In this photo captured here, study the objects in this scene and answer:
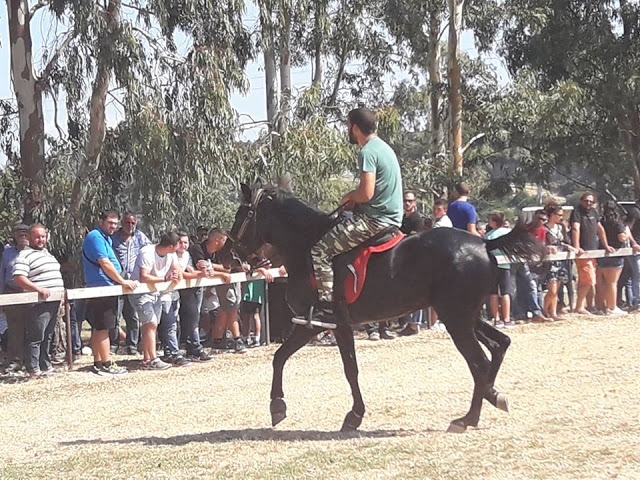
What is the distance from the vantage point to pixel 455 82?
91.0 feet

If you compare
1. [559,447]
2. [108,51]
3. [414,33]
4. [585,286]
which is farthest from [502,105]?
[559,447]

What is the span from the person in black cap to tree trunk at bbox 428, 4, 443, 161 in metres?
17.1

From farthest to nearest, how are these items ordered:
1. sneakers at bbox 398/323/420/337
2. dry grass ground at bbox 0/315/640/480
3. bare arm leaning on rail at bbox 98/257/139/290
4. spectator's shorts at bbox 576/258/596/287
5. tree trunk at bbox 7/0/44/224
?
tree trunk at bbox 7/0/44/224 → spectator's shorts at bbox 576/258/596/287 → sneakers at bbox 398/323/420/337 → bare arm leaning on rail at bbox 98/257/139/290 → dry grass ground at bbox 0/315/640/480

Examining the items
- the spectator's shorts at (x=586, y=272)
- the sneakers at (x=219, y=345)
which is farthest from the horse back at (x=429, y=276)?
the spectator's shorts at (x=586, y=272)

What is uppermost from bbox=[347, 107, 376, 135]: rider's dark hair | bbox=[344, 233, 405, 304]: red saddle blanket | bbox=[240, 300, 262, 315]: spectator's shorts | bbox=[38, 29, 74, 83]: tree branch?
bbox=[38, 29, 74, 83]: tree branch

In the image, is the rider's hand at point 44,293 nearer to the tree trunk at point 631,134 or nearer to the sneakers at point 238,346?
the sneakers at point 238,346

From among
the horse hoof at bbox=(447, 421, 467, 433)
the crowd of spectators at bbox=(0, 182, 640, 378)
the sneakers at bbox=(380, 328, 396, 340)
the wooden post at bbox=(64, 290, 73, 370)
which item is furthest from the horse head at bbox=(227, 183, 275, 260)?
the sneakers at bbox=(380, 328, 396, 340)

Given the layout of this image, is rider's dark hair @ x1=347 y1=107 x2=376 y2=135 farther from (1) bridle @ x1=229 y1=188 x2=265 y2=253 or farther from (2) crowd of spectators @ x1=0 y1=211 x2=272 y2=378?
(2) crowd of spectators @ x1=0 y1=211 x2=272 y2=378

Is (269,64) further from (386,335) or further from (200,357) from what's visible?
(200,357)

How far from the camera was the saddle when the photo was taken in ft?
27.3

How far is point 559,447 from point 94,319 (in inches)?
302

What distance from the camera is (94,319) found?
13.2 m

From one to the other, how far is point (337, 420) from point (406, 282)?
5.38 feet

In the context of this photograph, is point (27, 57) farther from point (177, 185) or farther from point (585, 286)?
point (585, 286)
